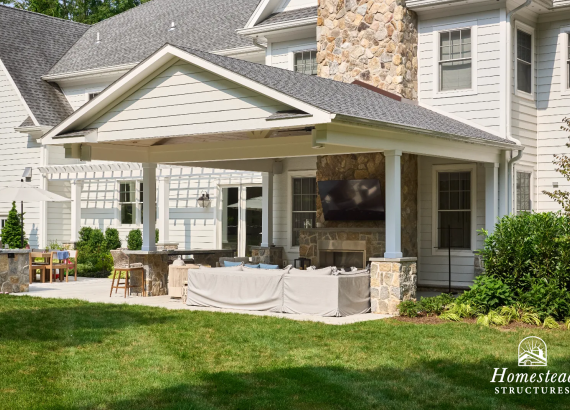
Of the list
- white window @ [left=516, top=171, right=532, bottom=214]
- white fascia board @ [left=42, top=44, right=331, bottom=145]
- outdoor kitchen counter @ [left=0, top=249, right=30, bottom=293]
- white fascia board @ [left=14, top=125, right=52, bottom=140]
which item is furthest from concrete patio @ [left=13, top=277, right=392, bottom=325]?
white fascia board @ [left=14, top=125, right=52, bottom=140]

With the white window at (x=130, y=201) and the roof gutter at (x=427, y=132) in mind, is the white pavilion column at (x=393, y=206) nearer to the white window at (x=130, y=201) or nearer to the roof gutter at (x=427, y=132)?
the roof gutter at (x=427, y=132)

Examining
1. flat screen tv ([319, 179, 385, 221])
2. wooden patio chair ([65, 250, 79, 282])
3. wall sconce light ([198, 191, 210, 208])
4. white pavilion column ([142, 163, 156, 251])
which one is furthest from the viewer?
wall sconce light ([198, 191, 210, 208])

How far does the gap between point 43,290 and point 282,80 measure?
8.33 meters

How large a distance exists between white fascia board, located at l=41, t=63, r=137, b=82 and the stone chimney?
764cm

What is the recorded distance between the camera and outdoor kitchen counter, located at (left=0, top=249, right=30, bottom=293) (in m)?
17.3

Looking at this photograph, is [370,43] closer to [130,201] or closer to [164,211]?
[164,211]

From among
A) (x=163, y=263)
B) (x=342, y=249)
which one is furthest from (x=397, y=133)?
(x=163, y=263)

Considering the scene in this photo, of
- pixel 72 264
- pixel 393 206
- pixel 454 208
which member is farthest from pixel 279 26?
pixel 72 264

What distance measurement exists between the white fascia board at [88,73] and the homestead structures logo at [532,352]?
53.0ft

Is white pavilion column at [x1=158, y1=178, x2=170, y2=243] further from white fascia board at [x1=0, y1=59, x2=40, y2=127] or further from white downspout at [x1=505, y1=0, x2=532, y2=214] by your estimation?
white downspout at [x1=505, y1=0, x2=532, y2=214]

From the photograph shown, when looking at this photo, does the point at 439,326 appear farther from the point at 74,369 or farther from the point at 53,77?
the point at 53,77

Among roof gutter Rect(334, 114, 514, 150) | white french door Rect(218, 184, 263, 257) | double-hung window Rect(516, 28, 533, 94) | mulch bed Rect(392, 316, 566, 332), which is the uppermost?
double-hung window Rect(516, 28, 533, 94)

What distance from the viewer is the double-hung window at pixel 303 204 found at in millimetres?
20594

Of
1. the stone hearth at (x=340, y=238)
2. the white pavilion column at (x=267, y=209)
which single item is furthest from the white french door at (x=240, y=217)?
the stone hearth at (x=340, y=238)
